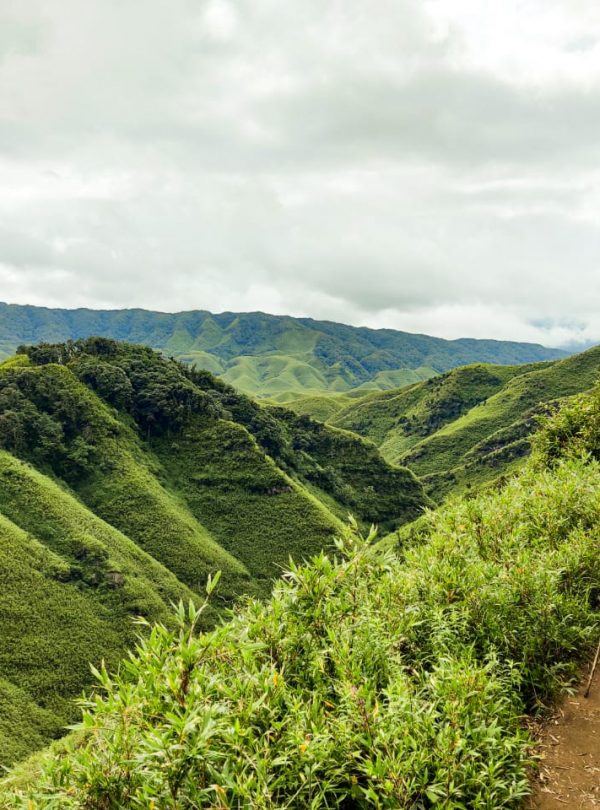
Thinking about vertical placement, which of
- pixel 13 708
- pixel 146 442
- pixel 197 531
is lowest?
pixel 13 708

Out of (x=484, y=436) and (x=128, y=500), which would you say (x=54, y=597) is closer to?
(x=128, y=500)

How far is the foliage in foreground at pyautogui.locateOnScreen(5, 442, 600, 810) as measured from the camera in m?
5.32

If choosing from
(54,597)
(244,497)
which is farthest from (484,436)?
(54,597)

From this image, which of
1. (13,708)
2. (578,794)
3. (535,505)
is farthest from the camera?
(13,708)

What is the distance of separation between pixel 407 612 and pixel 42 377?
115 m

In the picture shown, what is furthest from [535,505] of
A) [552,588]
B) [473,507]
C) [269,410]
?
[269,410]

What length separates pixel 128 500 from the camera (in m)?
98.6

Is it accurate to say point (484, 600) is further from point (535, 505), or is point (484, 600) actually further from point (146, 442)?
point (146, 442)

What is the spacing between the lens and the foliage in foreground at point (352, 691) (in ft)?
17.4

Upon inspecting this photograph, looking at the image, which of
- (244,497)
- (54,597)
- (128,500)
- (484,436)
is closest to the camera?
(54,597)

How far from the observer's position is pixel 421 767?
577 centimetres

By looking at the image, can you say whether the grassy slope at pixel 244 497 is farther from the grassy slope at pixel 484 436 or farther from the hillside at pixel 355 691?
the hillside at pixel 355 691

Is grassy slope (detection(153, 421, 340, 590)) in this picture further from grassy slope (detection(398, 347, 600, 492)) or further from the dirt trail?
A: the dirt trail

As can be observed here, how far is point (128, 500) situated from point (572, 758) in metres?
101
